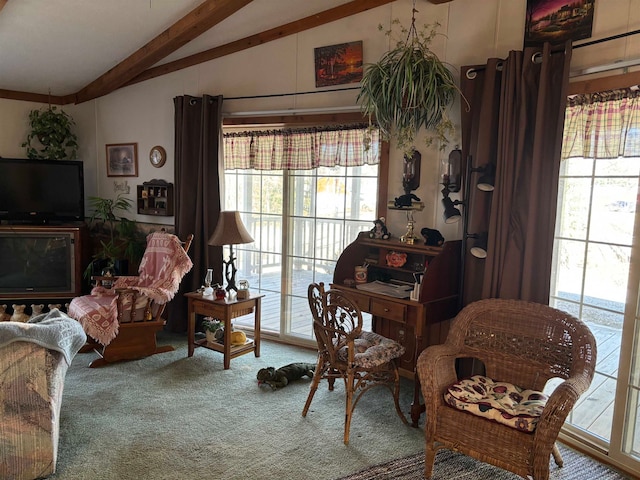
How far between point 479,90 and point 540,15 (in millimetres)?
529

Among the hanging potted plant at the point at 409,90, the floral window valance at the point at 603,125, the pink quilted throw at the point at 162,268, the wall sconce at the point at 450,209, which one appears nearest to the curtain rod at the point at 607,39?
the floral window valance at the point at 603,125

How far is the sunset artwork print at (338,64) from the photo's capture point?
12.4 feet

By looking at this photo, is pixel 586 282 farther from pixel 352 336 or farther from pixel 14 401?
pixel 14 401

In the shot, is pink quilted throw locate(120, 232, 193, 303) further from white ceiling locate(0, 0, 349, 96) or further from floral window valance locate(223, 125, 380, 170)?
white ceiling locate(0, 0, 349, 96)

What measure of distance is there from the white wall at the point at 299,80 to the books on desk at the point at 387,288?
487 mm

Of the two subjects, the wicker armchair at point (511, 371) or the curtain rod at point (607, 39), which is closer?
the wicker armchair at point (511, 371)

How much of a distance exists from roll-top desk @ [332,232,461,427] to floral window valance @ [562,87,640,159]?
0.93m

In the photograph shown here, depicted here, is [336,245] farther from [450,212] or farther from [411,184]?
[450,212]

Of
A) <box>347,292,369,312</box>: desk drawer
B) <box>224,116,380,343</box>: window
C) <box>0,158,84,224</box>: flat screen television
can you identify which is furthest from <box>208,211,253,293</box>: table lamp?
<box>0,158,84,224</box>: flat screen television

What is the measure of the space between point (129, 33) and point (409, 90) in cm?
256

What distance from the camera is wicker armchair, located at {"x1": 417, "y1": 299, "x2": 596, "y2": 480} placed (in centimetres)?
218

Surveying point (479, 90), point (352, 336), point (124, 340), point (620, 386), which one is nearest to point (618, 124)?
point (479, 90)

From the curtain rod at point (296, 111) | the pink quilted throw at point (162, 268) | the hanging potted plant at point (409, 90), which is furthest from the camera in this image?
the pink quilted throw at point (162, 268)

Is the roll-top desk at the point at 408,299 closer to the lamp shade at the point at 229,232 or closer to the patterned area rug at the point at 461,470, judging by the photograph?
the patterned area rug at the point at 461,470
